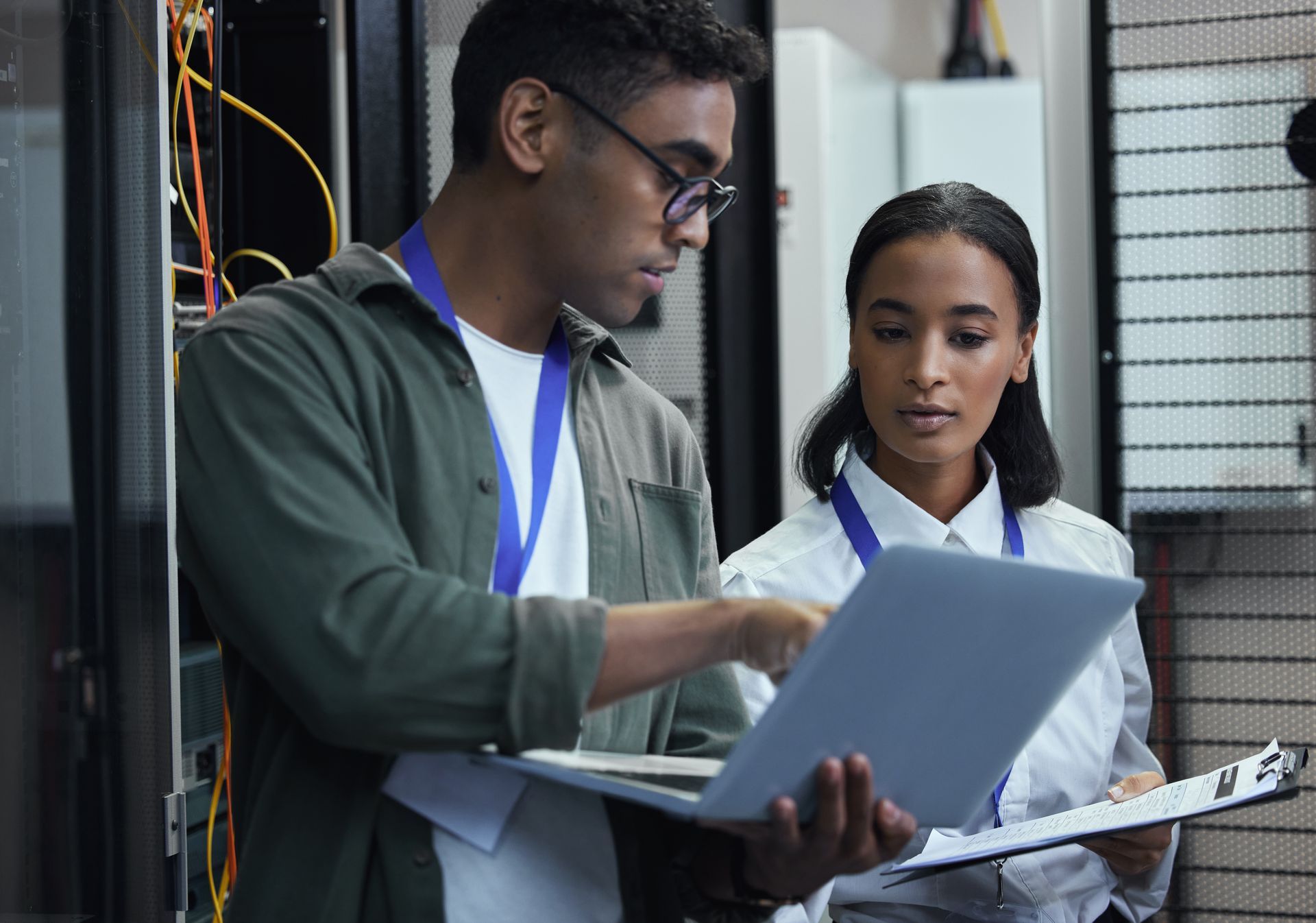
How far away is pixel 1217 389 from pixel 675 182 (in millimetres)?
1448

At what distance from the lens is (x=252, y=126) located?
2102 mm

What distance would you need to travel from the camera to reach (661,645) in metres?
0.82

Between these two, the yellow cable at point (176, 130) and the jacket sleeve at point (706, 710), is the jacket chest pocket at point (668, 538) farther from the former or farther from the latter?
the yellow cable at point (176, 130)

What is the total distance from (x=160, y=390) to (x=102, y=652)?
0.94ft

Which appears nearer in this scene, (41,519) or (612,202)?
(612,202)

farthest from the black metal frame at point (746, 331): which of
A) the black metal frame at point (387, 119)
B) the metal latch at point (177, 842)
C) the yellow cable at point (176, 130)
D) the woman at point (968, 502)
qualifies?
the metal latch at point (177, 842)

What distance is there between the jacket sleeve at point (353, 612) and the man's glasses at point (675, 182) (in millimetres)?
284

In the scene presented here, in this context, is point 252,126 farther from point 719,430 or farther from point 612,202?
point 612,202

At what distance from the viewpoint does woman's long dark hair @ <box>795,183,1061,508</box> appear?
5.15ft

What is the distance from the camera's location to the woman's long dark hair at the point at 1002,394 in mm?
1568

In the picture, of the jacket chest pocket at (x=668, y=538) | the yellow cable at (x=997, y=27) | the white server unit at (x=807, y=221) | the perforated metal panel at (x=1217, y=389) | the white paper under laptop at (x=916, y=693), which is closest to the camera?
the white paper under laptop at (x=916, y=693)

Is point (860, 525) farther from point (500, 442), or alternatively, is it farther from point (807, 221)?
point (807, 221)

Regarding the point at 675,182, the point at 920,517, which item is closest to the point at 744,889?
the point at 675,182

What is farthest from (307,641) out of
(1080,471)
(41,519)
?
(1080,471)
